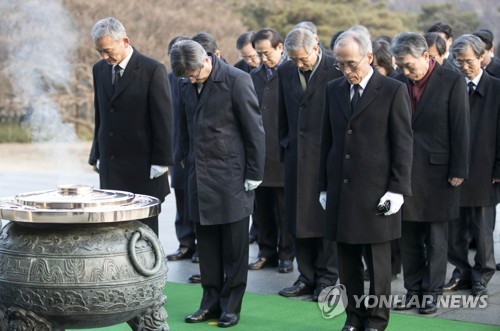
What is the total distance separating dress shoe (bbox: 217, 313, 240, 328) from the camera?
6227mm

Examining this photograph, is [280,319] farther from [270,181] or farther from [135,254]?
[270,181]

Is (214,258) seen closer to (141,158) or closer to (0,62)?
(141,158)

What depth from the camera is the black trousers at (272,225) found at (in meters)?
8.06

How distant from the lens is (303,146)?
707 cm

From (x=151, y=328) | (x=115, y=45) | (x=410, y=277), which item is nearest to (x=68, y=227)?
(x=151, y=328)

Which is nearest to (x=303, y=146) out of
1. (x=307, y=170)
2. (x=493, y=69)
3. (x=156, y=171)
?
(x=307, y=170)

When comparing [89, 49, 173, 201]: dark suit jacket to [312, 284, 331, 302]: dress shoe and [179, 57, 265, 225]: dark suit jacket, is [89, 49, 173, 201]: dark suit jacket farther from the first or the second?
[312, 284, 331, 302]: dress shoe

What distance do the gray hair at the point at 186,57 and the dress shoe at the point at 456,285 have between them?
246 cm

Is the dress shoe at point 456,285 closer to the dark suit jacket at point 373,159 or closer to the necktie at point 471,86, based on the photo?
the necktie at point 471,86

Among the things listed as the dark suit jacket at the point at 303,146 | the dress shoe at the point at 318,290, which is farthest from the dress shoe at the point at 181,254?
the dress shoe at the point at 318,290

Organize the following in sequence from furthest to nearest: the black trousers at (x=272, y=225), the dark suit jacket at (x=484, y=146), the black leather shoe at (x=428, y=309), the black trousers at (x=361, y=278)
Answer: the black trousers at (x=272, y=225)
the dark suit jacket at (x=484, y=146)
the black leather shoe at (x=428, y=309)
the black trousers at (x=361, y=278)

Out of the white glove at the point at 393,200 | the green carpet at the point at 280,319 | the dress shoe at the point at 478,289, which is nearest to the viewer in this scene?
the white glove at the point at 393,200

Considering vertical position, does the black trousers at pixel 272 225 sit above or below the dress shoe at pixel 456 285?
above

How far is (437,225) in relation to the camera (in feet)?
21.6
